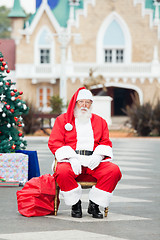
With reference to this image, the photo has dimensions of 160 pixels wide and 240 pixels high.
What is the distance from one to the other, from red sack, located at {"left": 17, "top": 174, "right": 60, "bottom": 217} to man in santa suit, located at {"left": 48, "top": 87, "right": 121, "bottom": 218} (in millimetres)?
247

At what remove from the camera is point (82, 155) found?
7.24 meters

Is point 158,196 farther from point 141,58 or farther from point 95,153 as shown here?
point 141,58

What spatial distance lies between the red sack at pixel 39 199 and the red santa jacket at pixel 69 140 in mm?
377

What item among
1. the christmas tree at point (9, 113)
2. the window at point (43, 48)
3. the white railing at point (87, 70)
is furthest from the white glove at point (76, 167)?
the window at point (43, 48)

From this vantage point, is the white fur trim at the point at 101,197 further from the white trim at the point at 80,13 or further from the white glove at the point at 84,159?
the white trim at the point at 80,13

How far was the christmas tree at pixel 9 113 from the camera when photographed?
10.4m

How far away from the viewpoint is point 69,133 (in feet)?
24.1

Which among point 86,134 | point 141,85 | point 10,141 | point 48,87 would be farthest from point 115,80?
point 86,134

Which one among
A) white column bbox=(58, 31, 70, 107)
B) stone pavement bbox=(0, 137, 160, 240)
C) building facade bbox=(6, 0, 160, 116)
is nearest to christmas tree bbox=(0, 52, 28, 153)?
stone pavement bbox=(0, 137, 160, 240)

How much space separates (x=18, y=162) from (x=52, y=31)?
3178 cm

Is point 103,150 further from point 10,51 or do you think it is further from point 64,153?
point 10,51

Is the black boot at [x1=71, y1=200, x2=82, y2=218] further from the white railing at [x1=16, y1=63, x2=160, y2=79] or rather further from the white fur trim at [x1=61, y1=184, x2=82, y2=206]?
the white railing at [x1=16, y1=63, x2=160, y2=79]

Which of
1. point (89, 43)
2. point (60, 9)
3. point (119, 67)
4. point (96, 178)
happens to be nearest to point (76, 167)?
point (96, 178)

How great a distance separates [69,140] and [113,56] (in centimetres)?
3447
